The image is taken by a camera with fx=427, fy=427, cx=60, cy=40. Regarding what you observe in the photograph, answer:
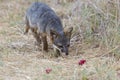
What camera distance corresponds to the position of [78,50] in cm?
793

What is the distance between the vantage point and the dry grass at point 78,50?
20.1 feet

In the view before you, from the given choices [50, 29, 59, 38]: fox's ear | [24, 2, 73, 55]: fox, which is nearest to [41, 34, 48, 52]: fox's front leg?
[24, 2, 73, 55]: fox

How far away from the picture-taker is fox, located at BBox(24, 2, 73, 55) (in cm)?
740

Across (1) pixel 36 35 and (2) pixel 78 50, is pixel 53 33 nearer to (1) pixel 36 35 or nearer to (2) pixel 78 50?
(2) pixel 78 50

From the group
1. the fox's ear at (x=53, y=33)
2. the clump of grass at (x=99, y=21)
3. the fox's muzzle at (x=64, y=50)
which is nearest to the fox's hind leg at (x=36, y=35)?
the clump of grass at (x=99, y=21)

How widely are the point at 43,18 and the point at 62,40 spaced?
92cm

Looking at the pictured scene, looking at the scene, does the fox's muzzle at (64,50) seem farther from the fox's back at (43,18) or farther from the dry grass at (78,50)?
the fox's back at (43,18)

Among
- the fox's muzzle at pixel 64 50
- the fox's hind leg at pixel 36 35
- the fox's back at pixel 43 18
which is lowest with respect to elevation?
the fox's hind leg at pixel 36 35

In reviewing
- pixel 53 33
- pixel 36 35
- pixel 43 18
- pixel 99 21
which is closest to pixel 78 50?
pixel 53 33

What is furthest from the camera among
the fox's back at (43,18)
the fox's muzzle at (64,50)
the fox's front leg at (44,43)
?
the fox's front leg at (44,43)

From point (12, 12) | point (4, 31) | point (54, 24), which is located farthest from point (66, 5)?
point (54, 24)

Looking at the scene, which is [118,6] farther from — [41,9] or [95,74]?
[95,74]

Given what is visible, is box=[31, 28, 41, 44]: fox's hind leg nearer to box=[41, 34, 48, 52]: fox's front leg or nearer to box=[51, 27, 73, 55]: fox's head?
box=[41, 34, 48, 52]: fox's front leg

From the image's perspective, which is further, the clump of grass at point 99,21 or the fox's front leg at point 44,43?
the fox's front leg at point 44,43
